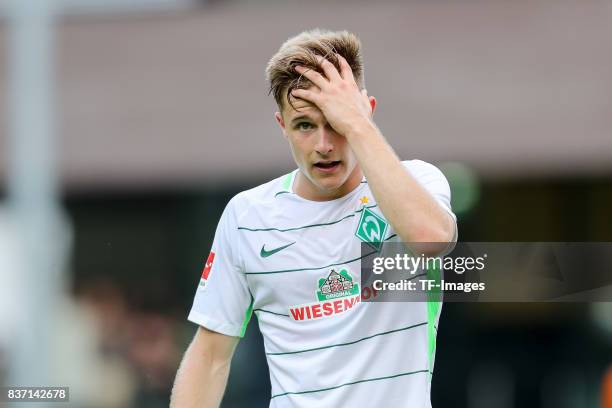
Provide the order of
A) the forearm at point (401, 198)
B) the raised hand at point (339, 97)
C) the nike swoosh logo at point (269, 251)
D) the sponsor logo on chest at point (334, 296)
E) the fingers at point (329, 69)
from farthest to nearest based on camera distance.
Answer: the nike swoosh logo at point (269, 251) → the sponsor logo on chest at point (334, 296) → the fingers at point (329, 69) → the raised hand at point (339, 97) → the forearm at point (401, 198)

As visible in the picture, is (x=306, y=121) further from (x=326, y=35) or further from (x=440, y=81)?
(x=440, y=81)

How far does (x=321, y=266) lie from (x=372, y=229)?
0.20 m

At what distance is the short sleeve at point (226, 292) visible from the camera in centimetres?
362

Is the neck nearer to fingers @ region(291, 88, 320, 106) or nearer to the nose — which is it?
the nose

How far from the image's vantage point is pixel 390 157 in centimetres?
312

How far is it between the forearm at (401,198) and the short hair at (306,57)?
13.8 inches

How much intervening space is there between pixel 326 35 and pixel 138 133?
8.56 metres

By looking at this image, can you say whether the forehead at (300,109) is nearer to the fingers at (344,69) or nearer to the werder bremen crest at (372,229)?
the fingers at (344,69)

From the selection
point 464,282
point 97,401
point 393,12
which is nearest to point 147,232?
point 393,12

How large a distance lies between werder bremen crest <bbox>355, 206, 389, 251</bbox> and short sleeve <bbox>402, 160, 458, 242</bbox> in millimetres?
180

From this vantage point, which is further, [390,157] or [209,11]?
[209,11]

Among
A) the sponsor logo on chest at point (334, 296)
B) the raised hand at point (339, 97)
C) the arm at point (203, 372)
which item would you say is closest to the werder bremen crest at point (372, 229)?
the sponsor logo on chest at point (334, 296)

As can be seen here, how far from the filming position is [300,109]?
334 cm

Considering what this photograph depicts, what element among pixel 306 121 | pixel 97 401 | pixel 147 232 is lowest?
pixel 97 401
